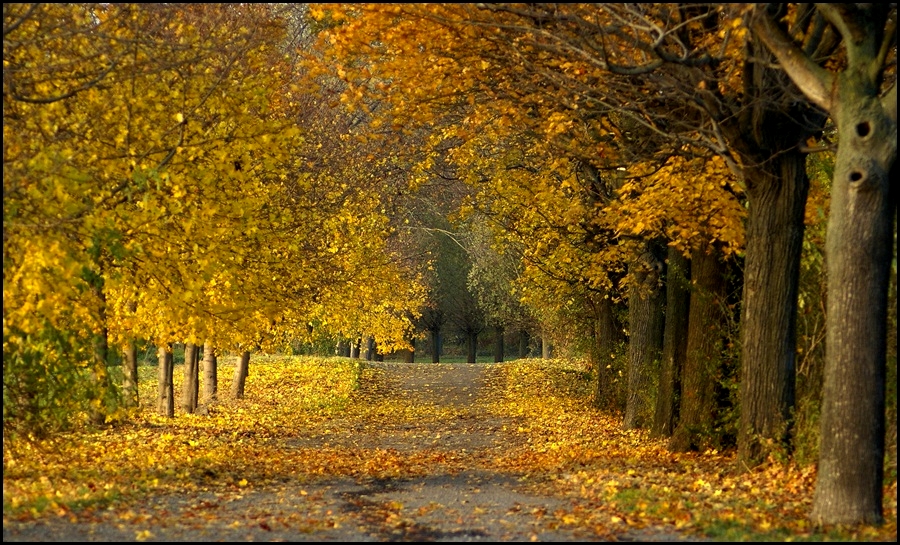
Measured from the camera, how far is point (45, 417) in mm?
13281

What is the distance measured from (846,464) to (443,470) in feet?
25.3

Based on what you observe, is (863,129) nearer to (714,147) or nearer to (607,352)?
(714,147)

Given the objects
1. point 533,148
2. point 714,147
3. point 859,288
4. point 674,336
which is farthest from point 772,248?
point 533,148

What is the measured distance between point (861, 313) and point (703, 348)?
6.91 m

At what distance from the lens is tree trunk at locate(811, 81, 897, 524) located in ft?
34.0

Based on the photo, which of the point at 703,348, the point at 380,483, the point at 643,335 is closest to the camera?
the point at 380,483

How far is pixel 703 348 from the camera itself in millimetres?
17266

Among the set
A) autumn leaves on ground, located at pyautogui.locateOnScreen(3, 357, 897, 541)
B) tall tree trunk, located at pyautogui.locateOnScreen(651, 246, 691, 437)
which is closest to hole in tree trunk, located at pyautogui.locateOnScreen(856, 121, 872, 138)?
autumn leaves on ground, located at pyautogui.locateOnScreen(3, 357, 897, 541)

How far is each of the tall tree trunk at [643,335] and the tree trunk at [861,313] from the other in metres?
11.3

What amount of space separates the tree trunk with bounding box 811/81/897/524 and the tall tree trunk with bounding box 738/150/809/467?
309 centimetres

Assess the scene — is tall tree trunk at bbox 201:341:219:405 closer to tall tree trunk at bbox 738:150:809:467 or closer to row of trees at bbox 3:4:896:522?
row of trees at bbox 3:4:896:522

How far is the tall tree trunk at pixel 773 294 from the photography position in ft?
44.8

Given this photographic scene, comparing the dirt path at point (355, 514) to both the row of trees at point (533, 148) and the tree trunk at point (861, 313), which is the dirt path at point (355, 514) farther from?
the row of trees at point (533, 148)

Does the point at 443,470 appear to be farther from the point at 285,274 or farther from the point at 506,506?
the point at 285,274
